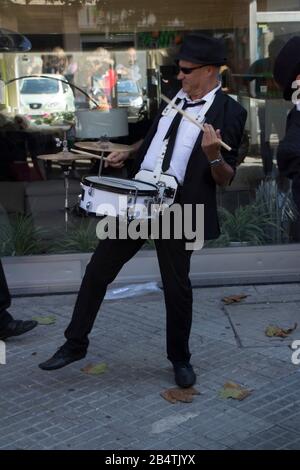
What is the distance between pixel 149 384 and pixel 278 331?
1074 mm

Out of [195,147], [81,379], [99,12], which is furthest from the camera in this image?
[99,12]

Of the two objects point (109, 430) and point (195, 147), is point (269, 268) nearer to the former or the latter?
point (195, 147)

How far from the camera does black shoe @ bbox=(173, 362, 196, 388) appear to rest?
3.81 m

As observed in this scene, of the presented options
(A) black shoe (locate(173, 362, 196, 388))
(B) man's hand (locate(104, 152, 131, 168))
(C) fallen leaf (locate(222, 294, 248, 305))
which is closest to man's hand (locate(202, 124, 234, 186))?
(B) man's hand (locate(104, 152, 131, 168))

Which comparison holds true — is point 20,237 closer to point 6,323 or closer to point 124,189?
point 6,323

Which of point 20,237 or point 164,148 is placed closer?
point 164,148

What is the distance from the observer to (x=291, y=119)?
3158 mm

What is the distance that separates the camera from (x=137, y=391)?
12.6 feet

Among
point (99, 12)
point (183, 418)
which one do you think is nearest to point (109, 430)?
point (183, 418)

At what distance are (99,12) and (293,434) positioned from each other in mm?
4095

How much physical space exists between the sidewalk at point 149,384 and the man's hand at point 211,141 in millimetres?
1274

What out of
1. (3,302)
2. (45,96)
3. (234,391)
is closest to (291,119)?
(234,391)

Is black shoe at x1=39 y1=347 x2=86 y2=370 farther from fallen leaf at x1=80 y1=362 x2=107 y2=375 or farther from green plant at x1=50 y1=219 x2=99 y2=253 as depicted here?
green plant at x1=50 y1=219 x2=99 y2=253

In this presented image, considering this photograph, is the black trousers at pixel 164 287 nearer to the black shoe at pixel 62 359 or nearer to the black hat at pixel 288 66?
the black shoe at pixel 62 359
